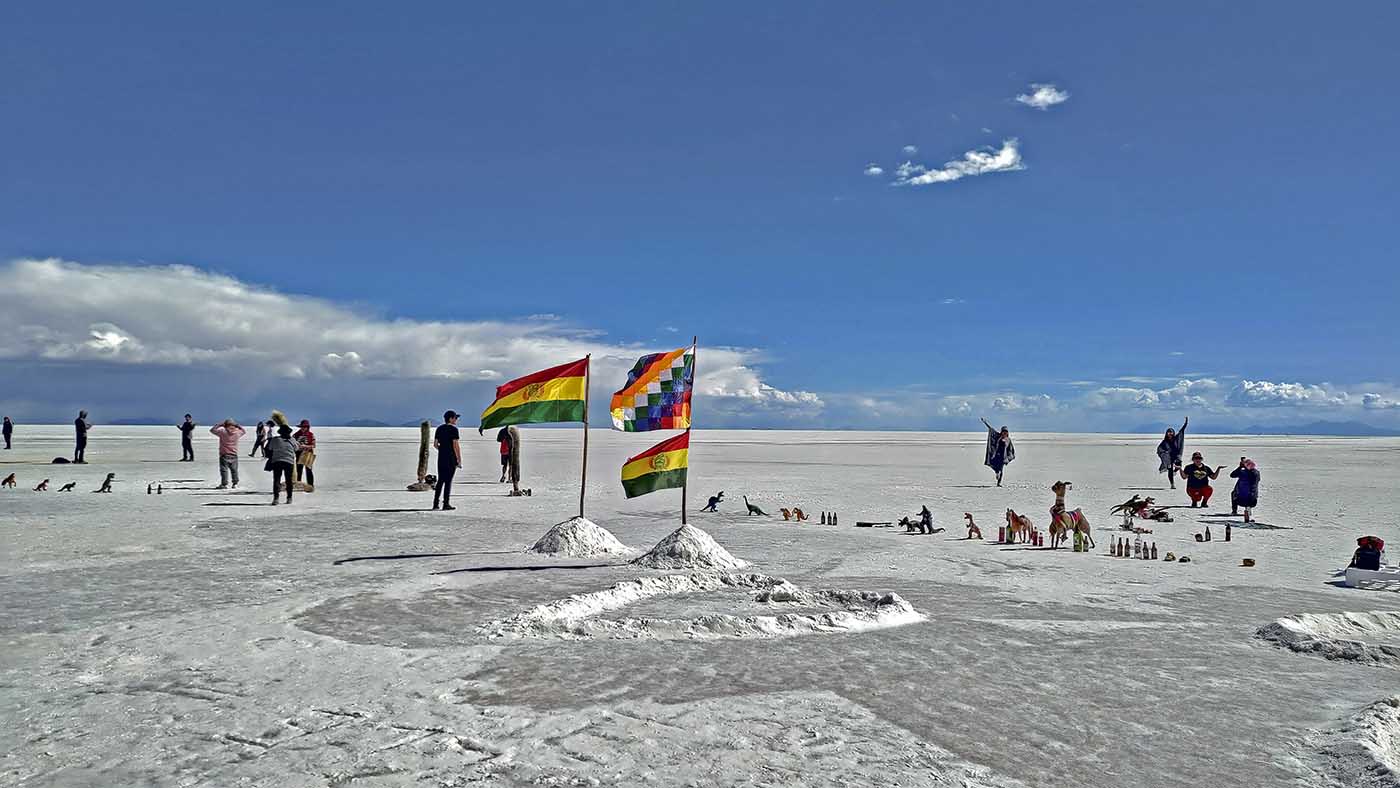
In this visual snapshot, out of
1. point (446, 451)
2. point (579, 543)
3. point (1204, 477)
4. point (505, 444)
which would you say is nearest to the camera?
point (579, 543)

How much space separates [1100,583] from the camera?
12055 millimetres

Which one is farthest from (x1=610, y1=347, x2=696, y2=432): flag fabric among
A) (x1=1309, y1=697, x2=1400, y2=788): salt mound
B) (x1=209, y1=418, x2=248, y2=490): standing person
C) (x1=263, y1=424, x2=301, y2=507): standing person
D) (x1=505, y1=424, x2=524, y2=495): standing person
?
(x1=209, y1=418, x2=248, y2=490): standing person

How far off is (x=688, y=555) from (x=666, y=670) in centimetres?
515

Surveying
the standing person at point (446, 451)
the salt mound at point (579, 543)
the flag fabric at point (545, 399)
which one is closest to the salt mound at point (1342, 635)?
the salt mound at point (579, 543)

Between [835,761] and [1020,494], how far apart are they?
22.8 metres

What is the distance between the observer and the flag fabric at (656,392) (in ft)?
44.2

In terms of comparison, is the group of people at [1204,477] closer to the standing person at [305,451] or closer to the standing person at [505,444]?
the standing person at [505,444]

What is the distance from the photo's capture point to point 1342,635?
365 inches

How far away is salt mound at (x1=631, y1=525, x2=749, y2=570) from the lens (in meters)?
12.5

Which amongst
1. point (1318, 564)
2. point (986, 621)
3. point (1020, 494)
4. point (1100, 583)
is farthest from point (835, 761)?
point (1020, 494)

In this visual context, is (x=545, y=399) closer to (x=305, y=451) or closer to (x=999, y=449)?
(x=305, y=451)

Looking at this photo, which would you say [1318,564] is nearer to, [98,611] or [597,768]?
[597,768]

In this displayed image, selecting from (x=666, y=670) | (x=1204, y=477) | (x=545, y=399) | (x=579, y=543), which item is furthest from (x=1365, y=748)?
(x=1204, y=477)

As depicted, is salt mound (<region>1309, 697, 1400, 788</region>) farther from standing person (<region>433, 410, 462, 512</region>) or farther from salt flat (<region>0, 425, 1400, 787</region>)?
standing person (<region>433, 410, 462, 512</region>)
